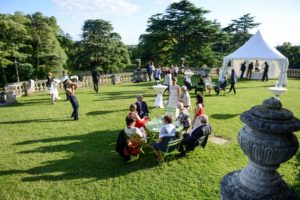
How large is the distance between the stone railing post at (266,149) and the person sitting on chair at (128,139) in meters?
4.52

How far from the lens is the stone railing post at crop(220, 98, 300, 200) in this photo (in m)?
1.92

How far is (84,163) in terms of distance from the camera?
22.5 feet

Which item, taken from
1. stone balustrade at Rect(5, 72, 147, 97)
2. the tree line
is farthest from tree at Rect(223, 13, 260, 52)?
stone balustrade at Rect(5, 72, 147, 97)

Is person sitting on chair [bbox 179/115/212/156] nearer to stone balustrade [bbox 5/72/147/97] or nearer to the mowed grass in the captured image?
the mowed grass

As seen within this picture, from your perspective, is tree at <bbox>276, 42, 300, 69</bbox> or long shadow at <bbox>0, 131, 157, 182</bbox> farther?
tree at <bbox>276, 42, 300, 69</bbox>

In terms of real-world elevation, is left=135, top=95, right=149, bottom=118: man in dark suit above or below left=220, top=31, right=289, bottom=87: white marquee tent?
below

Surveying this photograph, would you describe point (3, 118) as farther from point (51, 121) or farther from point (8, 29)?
point (8, 29)

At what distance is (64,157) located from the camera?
7258 millimetres

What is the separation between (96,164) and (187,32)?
2476cm

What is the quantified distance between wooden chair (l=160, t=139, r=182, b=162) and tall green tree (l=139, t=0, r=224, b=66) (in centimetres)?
2288

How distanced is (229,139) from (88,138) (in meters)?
5.13

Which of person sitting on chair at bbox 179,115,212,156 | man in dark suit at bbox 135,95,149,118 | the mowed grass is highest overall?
man in dark suit at bbox 135,95,149,118

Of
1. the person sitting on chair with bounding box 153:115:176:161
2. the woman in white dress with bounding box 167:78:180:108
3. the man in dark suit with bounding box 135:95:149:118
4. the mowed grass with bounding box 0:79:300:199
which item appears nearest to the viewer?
the mowed grass with bounding box 0:79:300:199

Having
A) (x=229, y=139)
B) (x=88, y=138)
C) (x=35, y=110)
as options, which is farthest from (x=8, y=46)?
(x=229, y=139)
